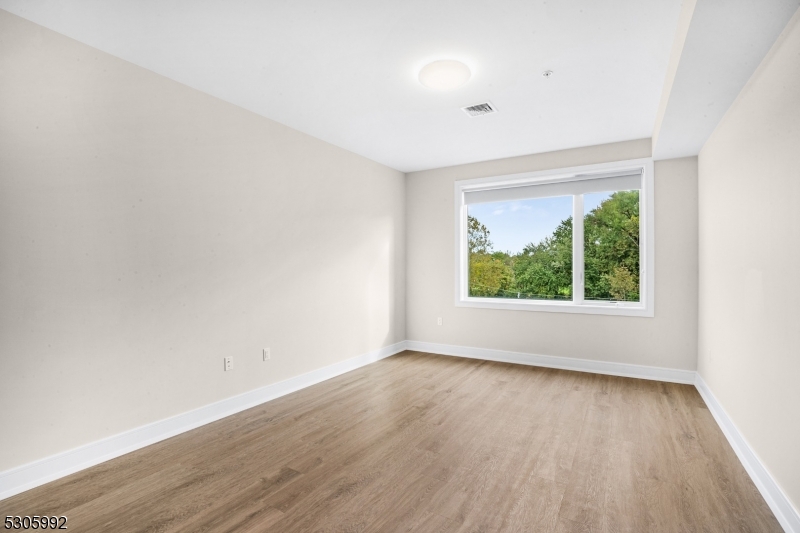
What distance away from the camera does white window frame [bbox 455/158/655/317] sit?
413 centimetres

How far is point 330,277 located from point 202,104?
2.04m

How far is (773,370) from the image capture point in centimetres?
202

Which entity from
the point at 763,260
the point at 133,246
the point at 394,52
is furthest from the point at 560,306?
the point at 133,246

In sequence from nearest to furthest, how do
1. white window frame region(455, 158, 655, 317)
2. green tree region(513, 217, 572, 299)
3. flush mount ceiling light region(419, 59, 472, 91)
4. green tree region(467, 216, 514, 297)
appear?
1. flush mount ceiling light region(419, 59, 472, 91)
2. white window frame region(455, 158, 655, 317)
3. green tree region(513, 217, 572, 299)
4. green tree region(467, 216, 514, 297)

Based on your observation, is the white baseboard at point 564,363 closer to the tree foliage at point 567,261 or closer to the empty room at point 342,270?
the empty room at point 342,270

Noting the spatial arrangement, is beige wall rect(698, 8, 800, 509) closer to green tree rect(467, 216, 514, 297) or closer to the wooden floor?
the wooden floor

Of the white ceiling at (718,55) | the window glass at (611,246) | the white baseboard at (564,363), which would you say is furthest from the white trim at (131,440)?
the white ceiling at (718,55)

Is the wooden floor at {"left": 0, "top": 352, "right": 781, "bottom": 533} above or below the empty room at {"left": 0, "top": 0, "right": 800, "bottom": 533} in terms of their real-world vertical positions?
below

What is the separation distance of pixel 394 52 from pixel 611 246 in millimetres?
3355

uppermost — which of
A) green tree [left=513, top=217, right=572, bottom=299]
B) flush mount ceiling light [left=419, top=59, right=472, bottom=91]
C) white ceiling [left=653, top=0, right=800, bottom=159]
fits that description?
flush mount ceiling light [left=419, top=59, right=472, bottom=91]

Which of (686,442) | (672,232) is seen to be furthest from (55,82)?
(672,232)

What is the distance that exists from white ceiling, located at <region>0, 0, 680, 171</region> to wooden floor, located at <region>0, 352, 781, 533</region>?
258 cm

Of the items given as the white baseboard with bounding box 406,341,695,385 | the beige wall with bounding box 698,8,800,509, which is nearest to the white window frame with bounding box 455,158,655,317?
the white baseboard with bounding box 406,341,695,385

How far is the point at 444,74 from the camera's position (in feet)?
8.79
